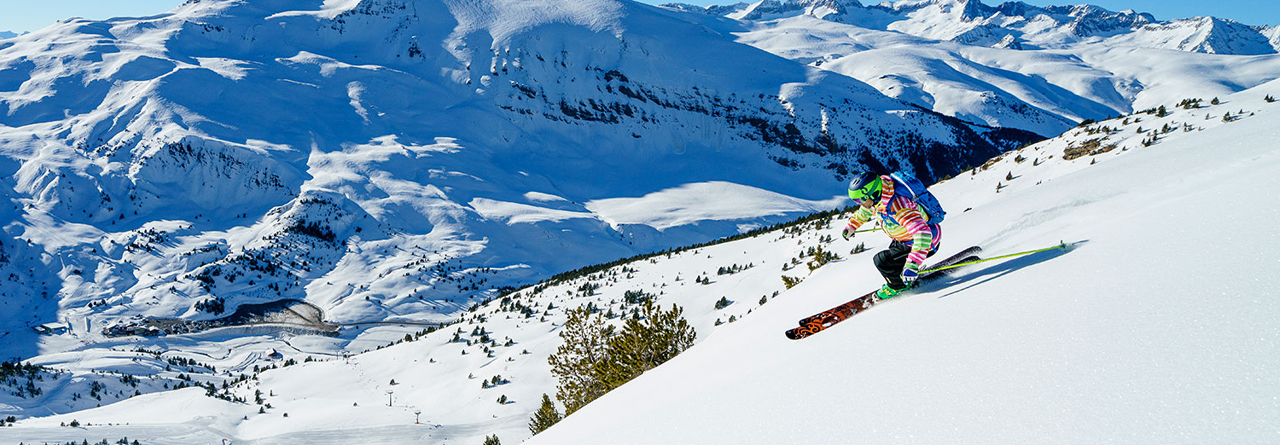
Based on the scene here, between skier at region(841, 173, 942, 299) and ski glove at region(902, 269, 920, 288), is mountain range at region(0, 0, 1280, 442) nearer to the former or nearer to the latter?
skier at region(841, 173, 942, 299)

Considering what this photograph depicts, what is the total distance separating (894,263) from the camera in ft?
19.1

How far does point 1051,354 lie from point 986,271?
109 inches

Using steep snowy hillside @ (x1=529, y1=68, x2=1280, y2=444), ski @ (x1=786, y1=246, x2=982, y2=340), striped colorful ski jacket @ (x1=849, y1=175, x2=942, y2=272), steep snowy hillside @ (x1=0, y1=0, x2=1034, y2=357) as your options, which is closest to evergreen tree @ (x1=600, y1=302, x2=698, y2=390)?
steep snowy hillside @ (x1=529, y1=68, x2=1280, y2=444)

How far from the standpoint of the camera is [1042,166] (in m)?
15.3

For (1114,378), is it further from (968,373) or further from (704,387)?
(704,387)

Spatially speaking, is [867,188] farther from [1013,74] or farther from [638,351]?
[1013,74]

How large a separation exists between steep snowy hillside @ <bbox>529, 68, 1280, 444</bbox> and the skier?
0.85 feet

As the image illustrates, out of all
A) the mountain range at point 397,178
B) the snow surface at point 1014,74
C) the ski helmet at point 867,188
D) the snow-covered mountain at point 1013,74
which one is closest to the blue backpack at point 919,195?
the ski helmet at point 867,188

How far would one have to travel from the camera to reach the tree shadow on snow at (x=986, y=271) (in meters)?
4.71

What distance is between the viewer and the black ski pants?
577 centimetres

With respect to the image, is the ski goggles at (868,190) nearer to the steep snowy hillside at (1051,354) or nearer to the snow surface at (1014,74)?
the steep snowy hillside at (1051,354)

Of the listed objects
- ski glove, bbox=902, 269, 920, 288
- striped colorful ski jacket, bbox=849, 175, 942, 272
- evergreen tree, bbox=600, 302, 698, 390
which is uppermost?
striped colorful ski jacket, bbox=849, 175, 942, 272

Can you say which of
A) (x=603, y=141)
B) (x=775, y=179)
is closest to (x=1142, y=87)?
(x=775, y=179)

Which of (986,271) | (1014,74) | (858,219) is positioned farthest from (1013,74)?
(986,271)
